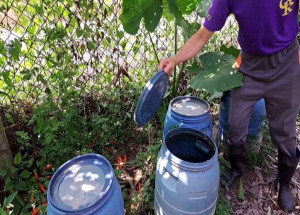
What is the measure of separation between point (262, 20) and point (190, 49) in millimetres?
453

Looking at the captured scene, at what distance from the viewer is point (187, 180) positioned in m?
1.53

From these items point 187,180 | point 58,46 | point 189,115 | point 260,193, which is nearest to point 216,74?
point 189,115

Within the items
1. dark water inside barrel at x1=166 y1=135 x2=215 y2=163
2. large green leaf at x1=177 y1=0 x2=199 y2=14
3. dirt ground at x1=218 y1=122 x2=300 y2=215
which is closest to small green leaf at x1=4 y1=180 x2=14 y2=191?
dark water inside barrel at x1=166 y1=135 x2=215 y2=163

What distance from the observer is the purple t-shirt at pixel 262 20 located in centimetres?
164

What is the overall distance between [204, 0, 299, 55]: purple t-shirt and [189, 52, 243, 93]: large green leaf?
0.24 meters

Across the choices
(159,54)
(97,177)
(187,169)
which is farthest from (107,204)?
(159,54)

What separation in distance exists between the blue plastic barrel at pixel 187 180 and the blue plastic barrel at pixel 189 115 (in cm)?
12

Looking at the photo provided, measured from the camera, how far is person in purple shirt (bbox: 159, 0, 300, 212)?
1667 millimetres

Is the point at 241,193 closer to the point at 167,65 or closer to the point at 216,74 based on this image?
the point at 216,74

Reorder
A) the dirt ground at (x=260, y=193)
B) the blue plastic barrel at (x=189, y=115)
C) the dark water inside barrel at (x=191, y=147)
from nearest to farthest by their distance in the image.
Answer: the dark water inside barrel at (x=191, y=147)
the blue plastic barrel at (x=189, y=115)
the dirt ground at (x=260, y=193)

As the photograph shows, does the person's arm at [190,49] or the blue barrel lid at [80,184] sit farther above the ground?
the person's arm at [190,49]

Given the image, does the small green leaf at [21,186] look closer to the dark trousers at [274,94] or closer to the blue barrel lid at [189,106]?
the blue barrel lid at [189,106]

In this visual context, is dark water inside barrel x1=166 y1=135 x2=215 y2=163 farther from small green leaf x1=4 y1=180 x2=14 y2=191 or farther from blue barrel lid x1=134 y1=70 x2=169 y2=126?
small green leaf x1=4 y1=180 x2=14 y2=191

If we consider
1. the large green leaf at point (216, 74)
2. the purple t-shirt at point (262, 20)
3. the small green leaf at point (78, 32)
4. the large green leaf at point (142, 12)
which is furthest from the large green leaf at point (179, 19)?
the small green leaf at point (78, 32)
